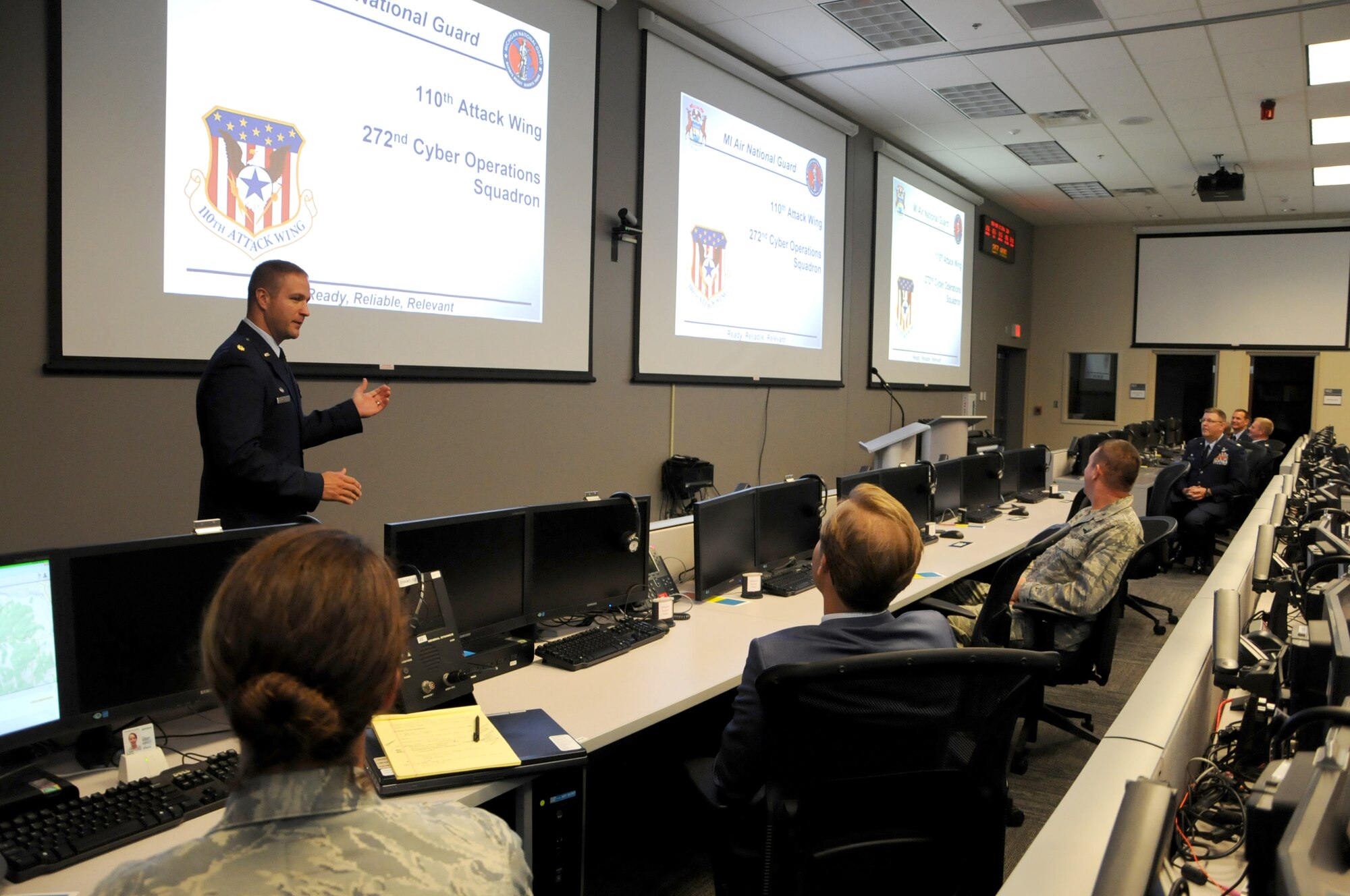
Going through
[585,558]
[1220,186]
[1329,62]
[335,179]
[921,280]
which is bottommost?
[585,558]

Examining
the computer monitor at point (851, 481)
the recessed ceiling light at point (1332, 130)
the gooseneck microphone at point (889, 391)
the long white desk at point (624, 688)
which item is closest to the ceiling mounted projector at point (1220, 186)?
the recessed ceiling light at point (1332, 130)

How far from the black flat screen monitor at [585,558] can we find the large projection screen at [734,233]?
2582 mm

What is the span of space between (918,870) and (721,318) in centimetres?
460

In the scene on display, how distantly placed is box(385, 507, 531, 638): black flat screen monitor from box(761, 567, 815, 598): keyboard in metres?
1.06

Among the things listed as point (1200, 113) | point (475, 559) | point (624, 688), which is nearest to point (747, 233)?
point (1200, 113)

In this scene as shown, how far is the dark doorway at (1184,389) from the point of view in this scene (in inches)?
438

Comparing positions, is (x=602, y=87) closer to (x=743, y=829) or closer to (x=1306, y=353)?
(x=743, y=829)

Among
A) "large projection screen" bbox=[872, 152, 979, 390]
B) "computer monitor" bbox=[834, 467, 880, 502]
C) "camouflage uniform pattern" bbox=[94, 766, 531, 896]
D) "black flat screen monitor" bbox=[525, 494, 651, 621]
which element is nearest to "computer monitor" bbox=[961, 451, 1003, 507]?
"computer monitor" bbox=[834, 467, 880, 502]

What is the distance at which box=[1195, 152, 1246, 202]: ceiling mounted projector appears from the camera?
7.67 meters

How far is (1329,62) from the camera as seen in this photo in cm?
555

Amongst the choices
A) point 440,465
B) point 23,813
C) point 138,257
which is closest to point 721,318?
point 440,465

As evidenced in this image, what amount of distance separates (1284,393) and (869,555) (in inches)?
447

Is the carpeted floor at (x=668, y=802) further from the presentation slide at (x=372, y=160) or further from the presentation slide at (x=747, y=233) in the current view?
the presentation slide at (x=747, y=233)

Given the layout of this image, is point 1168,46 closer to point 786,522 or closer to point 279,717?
point 786,522
